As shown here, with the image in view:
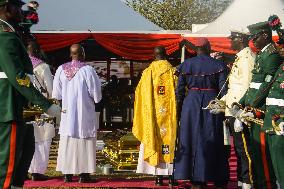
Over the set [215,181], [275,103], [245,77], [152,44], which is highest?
[152,44]

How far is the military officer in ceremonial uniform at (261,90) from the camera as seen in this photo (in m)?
6.16

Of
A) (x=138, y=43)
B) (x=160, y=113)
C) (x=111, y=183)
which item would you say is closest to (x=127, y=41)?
(x=138, y=43)

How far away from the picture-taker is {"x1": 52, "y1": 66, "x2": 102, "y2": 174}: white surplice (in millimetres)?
8695

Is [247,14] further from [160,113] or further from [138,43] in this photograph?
[160,113]

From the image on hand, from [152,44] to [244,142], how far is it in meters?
8.91

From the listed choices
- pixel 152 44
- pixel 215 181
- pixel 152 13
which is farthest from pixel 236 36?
pixel 152 13

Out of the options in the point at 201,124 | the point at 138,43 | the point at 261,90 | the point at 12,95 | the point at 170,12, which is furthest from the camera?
the point at 170,12

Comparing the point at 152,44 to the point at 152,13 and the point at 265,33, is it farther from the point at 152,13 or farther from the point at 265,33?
the point at 152,13

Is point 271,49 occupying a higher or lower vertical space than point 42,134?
higher

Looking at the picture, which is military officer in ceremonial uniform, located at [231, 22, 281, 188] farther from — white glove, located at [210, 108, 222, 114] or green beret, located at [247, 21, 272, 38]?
white glove, located at [210, 108, 222, 114]

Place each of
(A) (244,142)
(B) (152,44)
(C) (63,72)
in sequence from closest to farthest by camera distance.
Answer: (A) (244,142) < (C) (63,72) < (B) (152,44)

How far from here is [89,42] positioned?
17.1m

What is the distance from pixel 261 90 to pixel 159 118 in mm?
2645

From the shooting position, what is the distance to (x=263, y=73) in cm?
625
